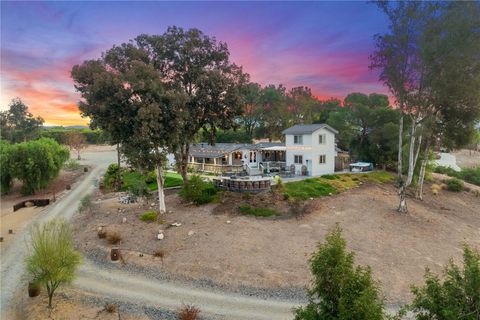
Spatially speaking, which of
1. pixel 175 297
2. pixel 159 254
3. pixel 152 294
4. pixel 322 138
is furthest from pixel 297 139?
pixel 152 294

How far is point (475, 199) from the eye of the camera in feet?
128

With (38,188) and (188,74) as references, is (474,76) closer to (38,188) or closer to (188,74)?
(188,74)

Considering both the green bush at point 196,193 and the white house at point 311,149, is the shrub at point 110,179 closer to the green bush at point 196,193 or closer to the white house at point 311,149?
the green bush at point 196,193

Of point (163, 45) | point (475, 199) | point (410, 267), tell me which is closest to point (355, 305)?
point (410, 267)

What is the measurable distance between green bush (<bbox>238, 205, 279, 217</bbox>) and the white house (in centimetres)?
1519

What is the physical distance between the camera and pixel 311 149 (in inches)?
1565

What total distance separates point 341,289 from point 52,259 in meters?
12.8

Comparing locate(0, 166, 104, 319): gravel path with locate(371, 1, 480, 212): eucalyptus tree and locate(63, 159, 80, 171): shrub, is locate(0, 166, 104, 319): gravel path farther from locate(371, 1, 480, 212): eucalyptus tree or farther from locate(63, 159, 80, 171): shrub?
locate(371, 1, 480, 212): eucalyptus tree

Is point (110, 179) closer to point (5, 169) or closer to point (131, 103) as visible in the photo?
point (5, 169)

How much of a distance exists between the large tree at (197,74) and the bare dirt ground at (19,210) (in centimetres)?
1536

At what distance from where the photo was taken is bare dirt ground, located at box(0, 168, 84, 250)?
26783 millimetres

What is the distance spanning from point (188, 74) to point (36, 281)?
69.8ft

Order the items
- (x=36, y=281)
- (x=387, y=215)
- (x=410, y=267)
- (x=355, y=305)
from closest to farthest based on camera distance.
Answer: (x=355, y=305) < (x=36, y=281) < (x=410, y=267) < (x=387, y=215)

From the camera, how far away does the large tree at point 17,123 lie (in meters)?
75.1
